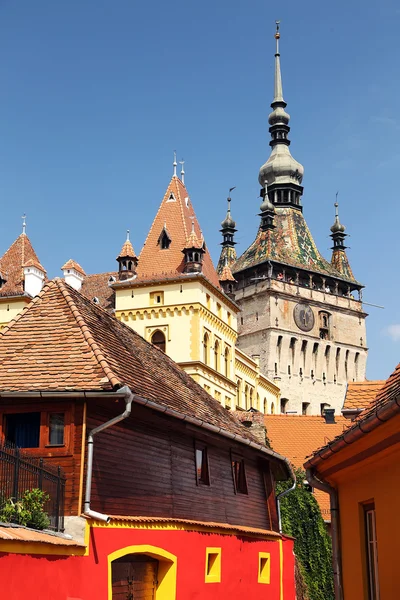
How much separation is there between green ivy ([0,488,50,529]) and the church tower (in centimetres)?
7228

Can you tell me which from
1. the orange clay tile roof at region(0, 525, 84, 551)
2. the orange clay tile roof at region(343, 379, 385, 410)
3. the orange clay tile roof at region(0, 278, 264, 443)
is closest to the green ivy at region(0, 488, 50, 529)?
the orange clay tile roof at region(0, 525, 84, 551)

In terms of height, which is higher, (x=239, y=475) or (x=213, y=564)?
(x=239, y=475)

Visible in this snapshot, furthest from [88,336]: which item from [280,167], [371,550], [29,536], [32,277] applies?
[280,167]

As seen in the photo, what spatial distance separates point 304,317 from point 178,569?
73.8m

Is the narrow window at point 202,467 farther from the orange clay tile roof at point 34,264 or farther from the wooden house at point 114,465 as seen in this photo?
the orange clay tile roof at point 34,264

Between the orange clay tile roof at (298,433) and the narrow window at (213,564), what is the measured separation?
21.9m

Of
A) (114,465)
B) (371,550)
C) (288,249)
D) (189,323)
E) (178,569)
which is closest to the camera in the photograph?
(371,550)

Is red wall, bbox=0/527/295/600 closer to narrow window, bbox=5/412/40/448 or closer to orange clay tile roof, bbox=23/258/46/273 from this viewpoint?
narrow window, bbox=5/412/40/448

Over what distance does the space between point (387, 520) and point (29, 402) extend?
23.5ft

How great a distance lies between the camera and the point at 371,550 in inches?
464

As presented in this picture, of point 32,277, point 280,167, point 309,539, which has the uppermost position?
point 280,167

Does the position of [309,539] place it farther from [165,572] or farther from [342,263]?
[342,263]

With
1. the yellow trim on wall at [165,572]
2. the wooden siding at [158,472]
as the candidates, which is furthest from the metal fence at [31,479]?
the yellow trim on wall at [165,572]

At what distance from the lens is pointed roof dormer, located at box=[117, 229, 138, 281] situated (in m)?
58.8
